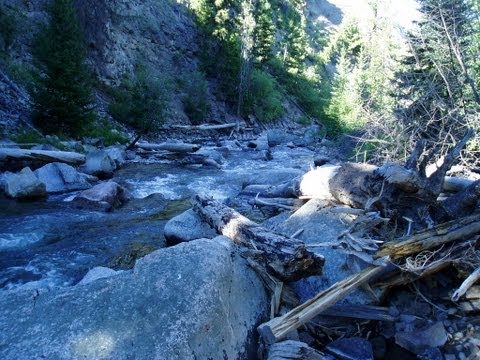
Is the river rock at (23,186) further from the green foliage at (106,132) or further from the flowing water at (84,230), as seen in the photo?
the green foliage at (106,132)

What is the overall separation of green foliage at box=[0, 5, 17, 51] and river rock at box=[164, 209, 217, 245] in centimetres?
1684

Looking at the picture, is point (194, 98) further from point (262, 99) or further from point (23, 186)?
point (23, 186)

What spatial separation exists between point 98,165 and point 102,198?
3543 mm

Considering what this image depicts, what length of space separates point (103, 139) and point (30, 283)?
1329cm

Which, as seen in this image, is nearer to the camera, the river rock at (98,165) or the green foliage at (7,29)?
the river rock at (98,165)

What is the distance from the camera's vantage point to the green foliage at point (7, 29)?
60.7 ft

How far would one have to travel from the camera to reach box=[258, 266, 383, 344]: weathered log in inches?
155

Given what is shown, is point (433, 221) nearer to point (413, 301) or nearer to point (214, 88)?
point (413, 301)

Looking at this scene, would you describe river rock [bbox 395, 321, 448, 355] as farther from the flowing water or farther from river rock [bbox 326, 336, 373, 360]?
the flowing water

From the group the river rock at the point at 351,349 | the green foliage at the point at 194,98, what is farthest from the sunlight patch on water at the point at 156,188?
the green foliage at the point at 194,98

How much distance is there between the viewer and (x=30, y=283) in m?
5.92

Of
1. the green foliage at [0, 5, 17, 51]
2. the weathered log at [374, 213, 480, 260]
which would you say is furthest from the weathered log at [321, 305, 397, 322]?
the green foliage at [0, 5, 17, 51]

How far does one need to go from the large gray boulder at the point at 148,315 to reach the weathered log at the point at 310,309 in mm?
300

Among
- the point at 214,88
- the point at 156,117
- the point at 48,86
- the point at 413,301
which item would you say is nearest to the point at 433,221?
the point at 413,301
